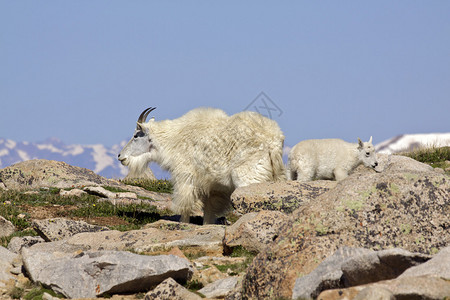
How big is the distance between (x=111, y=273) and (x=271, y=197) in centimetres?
487

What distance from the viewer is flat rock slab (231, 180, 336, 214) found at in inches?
515

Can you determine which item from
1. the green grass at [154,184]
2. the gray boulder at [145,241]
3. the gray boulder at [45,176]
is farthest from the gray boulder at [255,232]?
the gray boulder at [45,176]

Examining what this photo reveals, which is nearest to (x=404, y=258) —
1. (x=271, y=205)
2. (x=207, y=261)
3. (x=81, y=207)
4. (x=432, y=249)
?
(x=432, y=249)

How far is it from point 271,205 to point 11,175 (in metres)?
15.0

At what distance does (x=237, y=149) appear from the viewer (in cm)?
1559

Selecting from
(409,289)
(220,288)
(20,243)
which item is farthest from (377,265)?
(20,243)

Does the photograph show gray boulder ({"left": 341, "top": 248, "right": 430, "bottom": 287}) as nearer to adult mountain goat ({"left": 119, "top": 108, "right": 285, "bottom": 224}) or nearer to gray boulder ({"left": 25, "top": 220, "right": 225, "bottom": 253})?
gray boulder ({"left": 25, "top": 220, "right": 225, "bottom": 253})

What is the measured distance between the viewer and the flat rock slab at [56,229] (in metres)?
13.6

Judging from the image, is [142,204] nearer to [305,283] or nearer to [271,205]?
[271,205]

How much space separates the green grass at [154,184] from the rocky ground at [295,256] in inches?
460

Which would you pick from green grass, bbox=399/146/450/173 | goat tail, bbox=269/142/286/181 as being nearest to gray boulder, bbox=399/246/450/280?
goat tail, bbox=269/142/286/181

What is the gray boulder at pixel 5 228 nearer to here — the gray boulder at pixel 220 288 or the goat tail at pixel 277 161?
the goat tail at pixel 277 161

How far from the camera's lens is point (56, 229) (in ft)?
45.2

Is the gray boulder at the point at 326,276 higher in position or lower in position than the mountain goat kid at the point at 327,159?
lower
